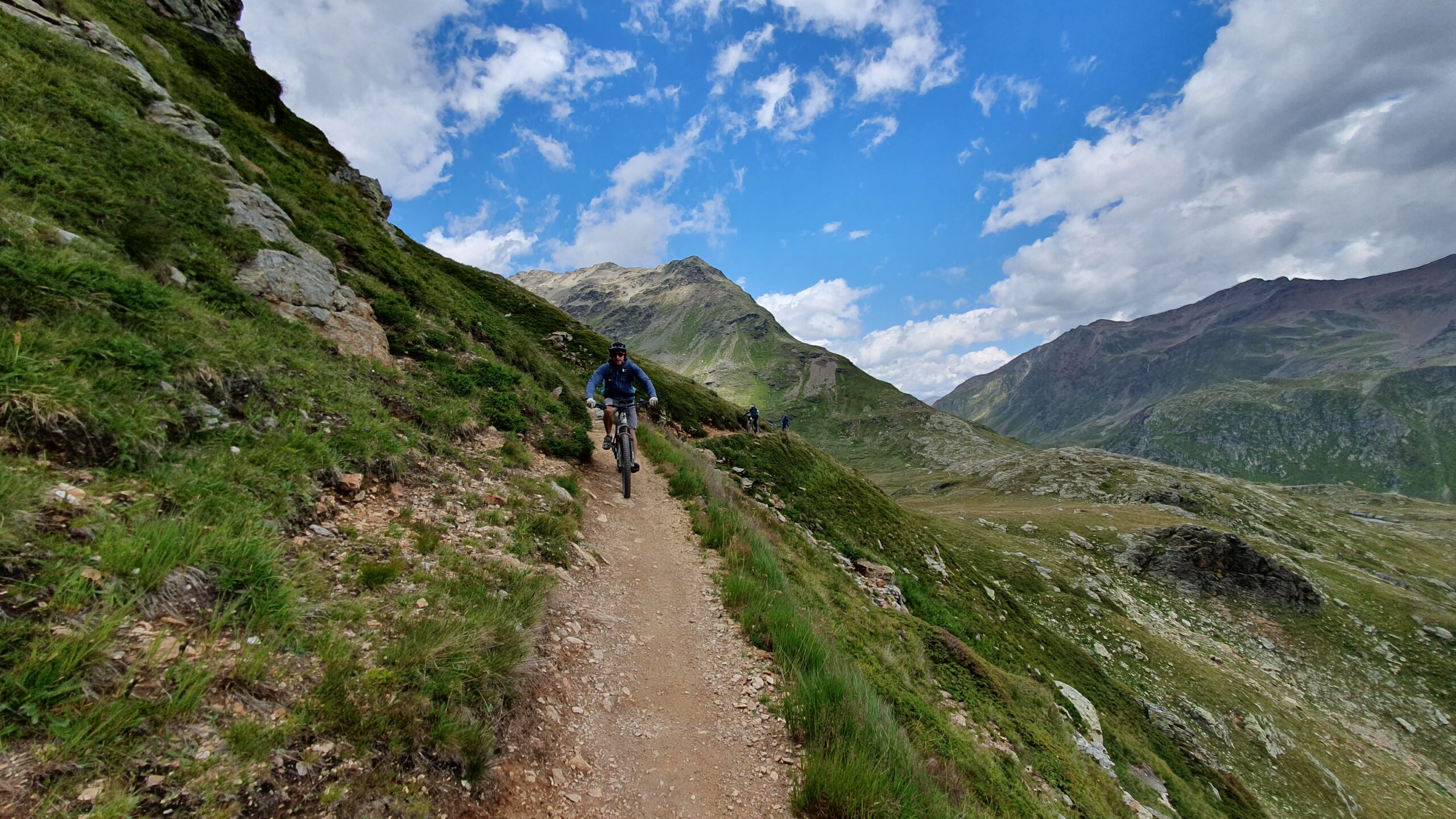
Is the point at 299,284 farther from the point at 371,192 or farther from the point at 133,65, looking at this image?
the point at 371,192

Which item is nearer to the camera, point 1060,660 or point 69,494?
point 69,494

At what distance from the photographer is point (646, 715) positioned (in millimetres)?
6059

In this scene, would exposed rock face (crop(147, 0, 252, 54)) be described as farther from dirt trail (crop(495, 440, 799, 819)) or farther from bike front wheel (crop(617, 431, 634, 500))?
dirt trail (crop(495, 440, 799, 819))

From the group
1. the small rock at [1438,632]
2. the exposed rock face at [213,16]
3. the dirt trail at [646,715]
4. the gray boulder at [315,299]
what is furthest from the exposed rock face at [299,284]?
the small rock at [1438,632]

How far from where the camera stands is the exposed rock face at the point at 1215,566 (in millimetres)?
47000

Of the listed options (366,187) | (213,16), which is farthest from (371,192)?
(213,16)

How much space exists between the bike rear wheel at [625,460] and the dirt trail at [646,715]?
4.12 metres

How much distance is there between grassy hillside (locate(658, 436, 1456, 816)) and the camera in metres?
7.79

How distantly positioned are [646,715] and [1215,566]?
216 ft

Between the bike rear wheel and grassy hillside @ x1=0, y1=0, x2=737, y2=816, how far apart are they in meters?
1.96

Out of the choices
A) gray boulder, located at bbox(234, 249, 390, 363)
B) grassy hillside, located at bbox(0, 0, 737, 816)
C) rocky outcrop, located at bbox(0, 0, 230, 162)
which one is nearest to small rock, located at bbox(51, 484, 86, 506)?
grassy hillside, located at bbox(0, 0, 737, 816)

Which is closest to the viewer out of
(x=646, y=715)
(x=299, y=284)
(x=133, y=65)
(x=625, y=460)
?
(x=646, y=715)

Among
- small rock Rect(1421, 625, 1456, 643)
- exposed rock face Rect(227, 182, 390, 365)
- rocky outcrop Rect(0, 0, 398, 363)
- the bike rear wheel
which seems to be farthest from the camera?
small rock Rect(1421, 625, 1456, 643)

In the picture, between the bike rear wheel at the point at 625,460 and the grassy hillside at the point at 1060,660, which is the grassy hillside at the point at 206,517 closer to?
the bike rear wheel at the point at 625,460
